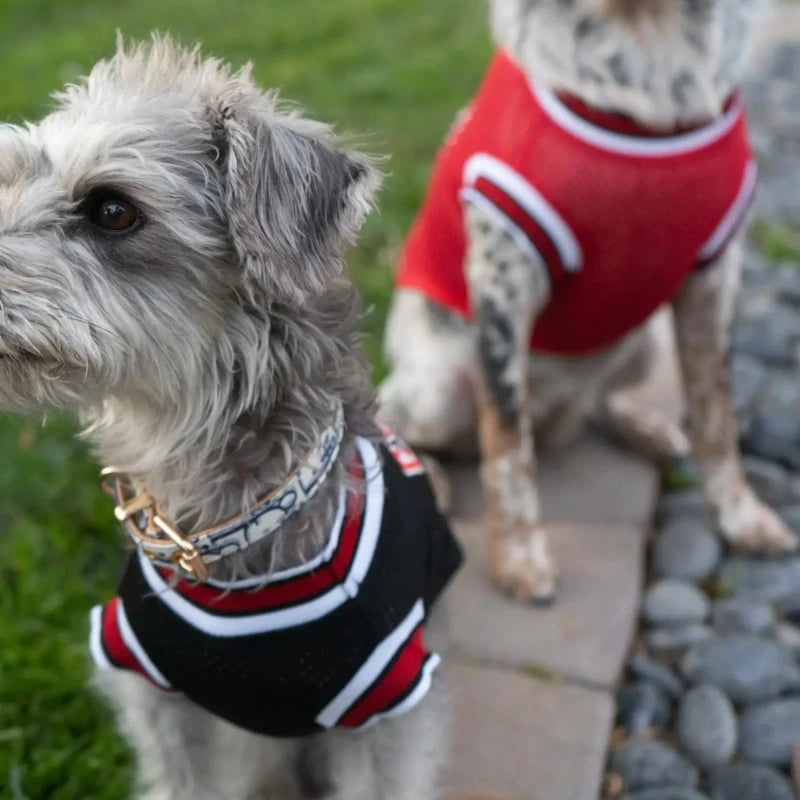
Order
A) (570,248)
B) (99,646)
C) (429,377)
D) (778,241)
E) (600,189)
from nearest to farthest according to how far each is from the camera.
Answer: (99,646) < (600,189) < (570,248) < (429,377) < (778,241)

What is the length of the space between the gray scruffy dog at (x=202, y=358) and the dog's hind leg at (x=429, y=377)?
1.25 meters

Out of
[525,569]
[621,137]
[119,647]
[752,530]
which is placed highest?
[621,137]

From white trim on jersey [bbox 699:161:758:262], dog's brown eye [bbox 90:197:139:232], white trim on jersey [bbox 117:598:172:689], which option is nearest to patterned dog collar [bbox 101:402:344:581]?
white trim on jersey [bbox 117:598:172:689]

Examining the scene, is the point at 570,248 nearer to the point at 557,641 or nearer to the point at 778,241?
the point at 557,641

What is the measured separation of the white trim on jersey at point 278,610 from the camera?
2084 millimetres

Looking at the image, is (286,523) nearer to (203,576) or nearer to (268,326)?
(203,576)

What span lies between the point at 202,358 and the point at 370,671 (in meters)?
0.66

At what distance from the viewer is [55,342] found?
184cm

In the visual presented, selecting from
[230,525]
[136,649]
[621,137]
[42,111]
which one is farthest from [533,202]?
[42,111]

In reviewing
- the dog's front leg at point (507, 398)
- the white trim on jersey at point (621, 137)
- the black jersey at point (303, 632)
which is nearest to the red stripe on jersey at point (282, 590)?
the black jersey at point (303, 632)

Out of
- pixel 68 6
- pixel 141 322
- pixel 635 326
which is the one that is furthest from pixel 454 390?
pixel 68 6

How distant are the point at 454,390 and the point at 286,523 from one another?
1541mm

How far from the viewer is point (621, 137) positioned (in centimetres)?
296

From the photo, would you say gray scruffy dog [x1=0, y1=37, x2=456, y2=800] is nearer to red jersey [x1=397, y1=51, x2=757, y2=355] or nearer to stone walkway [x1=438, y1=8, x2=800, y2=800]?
stone walkway [x1=438, y1=8, x2=800, y2=800]
